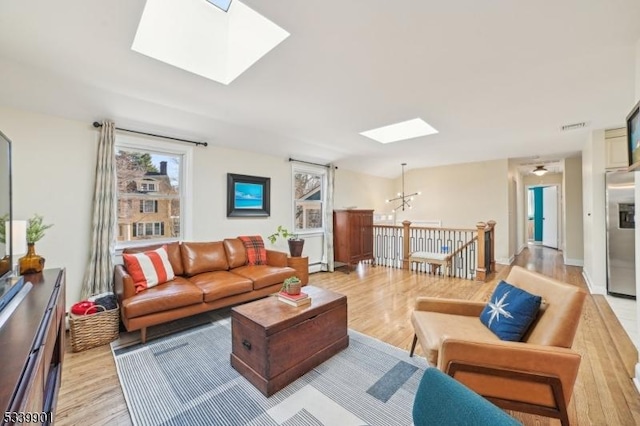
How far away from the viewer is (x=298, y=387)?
1.94m

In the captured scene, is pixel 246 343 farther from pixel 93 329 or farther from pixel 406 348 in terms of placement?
pixel 93 329

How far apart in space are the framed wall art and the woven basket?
2028 millimetres

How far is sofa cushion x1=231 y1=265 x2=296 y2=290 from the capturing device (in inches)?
134

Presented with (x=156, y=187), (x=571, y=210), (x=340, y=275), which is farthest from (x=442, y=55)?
(x=571, y=210)

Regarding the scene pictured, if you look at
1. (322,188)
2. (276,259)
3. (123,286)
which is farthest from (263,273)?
(322,188)

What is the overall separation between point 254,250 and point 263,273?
0.61 metres

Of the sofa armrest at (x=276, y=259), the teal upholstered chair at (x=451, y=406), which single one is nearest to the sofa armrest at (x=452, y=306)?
the teal upholstered chair at (x=451, y=406)

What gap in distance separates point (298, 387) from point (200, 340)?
4.12 feet

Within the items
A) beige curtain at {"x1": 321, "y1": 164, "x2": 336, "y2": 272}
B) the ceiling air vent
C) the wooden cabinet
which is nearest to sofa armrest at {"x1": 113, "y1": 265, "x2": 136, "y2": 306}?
beige curtain at {"x1": 321, "y1": 164, "x2": 336, "y2": 272}

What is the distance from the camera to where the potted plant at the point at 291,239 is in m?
4.59

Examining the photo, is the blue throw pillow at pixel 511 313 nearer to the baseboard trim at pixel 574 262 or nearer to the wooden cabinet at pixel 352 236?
the wooden cabinet at pixel 352 236

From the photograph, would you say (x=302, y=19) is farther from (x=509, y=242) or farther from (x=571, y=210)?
(x=571, y=210)

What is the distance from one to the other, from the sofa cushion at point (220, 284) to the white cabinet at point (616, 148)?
5618 mm

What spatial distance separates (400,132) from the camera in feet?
15.6
